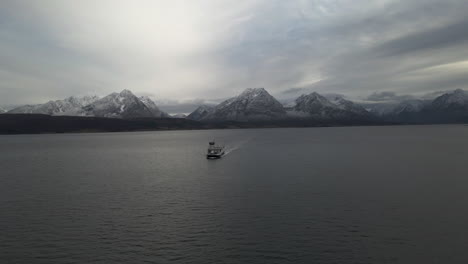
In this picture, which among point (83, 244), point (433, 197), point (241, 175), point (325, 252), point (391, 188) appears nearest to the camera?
point (325, 252)

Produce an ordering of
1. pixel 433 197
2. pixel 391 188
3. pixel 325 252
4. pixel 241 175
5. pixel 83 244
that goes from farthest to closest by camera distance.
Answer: pixel 241 175 < pixel 391 188 < pixel 433 197 < pixel 83 244 < pixel 325 252

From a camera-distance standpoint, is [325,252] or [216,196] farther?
[216,196]

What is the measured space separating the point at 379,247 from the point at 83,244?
114 feet

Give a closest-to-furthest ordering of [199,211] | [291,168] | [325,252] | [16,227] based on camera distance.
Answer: [325,252] < [16,227] < [199,211] < [291,168]

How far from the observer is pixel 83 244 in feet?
127

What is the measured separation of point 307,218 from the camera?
47281mm

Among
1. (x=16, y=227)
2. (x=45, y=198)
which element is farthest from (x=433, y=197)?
(x=45, y=198)

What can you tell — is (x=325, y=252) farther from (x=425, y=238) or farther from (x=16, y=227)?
(x=16, y=227)

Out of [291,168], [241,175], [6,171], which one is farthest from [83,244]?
[6,171]

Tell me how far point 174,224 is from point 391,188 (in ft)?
153

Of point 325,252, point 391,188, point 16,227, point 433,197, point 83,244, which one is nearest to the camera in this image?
point 325,252

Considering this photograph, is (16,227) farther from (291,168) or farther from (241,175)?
(291,168)

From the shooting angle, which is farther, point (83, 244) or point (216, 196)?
point (216, 196)

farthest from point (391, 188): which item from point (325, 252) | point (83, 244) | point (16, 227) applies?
point (16, 227)
